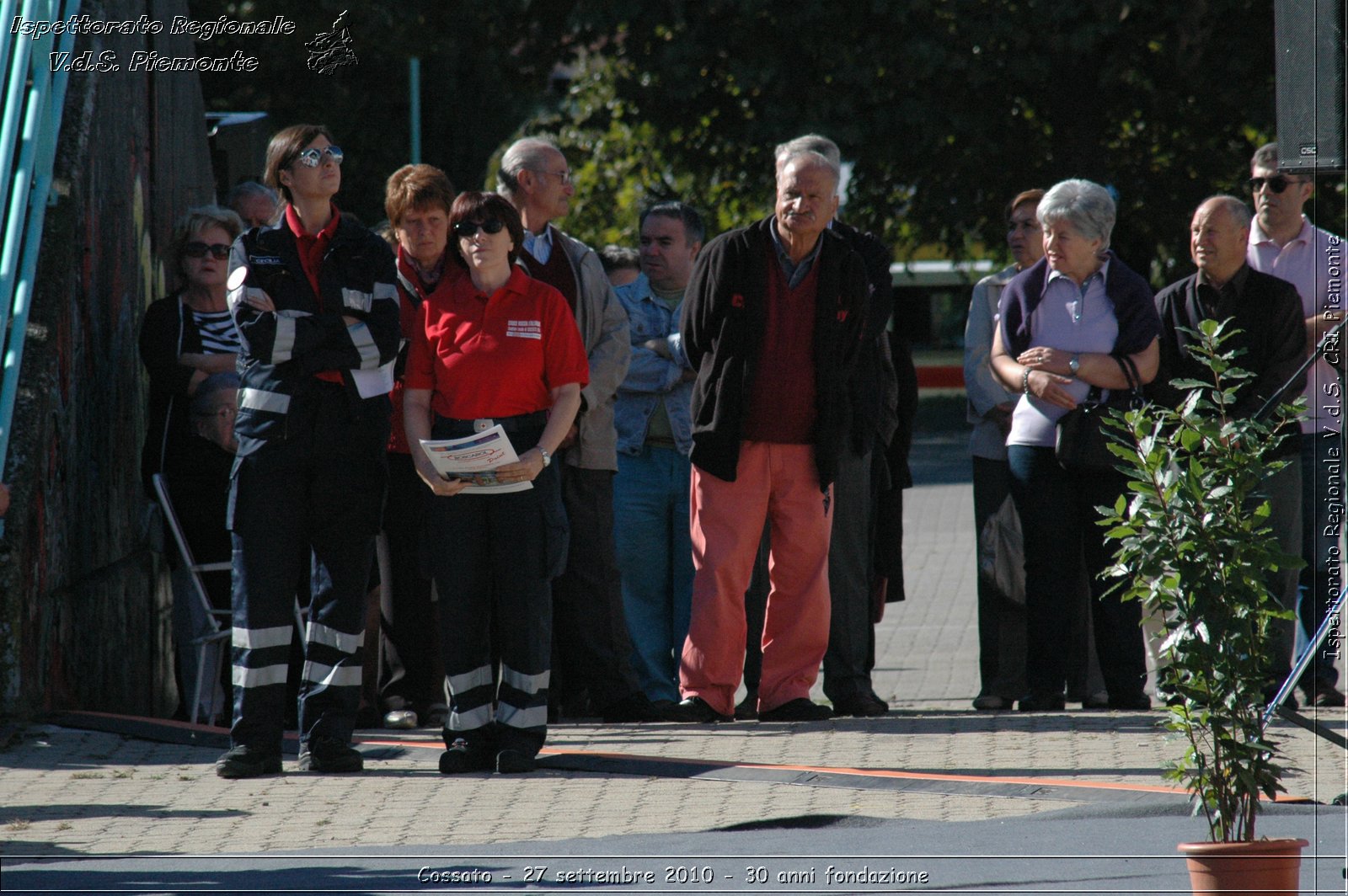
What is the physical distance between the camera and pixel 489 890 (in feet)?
16.2

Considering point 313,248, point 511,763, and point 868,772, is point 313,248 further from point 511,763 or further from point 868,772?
point 868,772

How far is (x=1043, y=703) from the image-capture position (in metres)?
8.27

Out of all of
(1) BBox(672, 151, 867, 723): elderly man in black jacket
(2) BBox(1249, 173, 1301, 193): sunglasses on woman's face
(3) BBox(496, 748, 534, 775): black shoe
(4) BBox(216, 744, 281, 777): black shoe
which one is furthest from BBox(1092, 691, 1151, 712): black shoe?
(4) BBox(216, 744, 281, 777): black shoe

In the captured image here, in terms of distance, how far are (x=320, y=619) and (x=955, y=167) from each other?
676 inches

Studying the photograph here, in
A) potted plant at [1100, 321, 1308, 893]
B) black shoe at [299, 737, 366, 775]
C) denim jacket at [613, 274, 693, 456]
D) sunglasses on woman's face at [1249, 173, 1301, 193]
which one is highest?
sunglasses on woman's face at [1249, 173, 1301, 193]

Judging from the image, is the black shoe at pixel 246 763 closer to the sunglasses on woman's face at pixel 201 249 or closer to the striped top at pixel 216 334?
the striped top at pixel 216 334

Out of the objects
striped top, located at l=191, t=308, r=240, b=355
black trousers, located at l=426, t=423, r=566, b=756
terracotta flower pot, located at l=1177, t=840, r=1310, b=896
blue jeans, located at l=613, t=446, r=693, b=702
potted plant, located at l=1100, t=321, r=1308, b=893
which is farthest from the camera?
blue jeans, located at l=613, t=446, r=693, b=702

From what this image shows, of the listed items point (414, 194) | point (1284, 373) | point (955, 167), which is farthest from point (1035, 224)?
point (955, 167)

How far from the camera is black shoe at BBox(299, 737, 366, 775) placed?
671 cm

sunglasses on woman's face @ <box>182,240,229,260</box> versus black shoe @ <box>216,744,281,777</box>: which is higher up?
sunglasses on woman's face @ <box>182,240,229,260</box>

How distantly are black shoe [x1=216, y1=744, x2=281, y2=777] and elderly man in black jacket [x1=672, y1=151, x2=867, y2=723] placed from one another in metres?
1.94

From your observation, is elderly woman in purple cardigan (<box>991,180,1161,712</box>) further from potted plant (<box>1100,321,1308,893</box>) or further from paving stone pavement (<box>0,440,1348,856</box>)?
potted plant (<box>1100,321,1308,893</box>)

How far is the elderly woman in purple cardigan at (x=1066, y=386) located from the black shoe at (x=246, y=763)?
3352 mm

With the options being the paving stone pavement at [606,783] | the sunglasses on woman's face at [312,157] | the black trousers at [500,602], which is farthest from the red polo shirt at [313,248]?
the paving stone pavement at [606,783]
